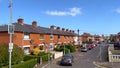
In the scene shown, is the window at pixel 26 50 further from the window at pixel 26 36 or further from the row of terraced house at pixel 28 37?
the window at pixel 26 36

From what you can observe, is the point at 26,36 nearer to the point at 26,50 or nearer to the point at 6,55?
the point at 26,50

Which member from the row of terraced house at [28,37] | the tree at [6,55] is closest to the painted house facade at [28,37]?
the row of terraced house at [28,37]

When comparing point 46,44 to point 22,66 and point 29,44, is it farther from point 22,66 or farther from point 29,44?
point 22,66

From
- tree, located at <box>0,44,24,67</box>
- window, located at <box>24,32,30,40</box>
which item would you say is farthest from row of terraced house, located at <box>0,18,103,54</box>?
tree, located at <box>0,44,24,67</box>

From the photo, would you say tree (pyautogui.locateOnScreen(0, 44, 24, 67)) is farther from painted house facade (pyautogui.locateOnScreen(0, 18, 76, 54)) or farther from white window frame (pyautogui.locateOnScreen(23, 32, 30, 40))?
white window frame (pyautogui.locateOnScreen(23, 32, 30, 40))

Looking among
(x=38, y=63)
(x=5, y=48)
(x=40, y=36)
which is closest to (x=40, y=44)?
(x=40, y=36)

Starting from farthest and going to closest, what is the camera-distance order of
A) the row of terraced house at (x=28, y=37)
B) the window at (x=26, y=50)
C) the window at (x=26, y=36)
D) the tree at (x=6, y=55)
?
the window at (x=26, y=50) < the window at (x=26, y=36) < the row of terraced house at (x=28, y=37) < the tree at (x=6, y=55)

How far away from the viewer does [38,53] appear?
138 feet

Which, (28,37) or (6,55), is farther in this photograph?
(28,37)

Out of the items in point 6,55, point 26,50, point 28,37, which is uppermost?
Answer: point 28,37

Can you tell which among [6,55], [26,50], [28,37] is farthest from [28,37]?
[6,55]

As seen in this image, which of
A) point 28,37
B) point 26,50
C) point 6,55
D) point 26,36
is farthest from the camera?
point 28,37

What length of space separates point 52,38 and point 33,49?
1560 cm

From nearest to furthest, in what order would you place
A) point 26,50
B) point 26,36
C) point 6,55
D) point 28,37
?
point 6,55 < point 26,36 < point 26,50 < point 28,37
